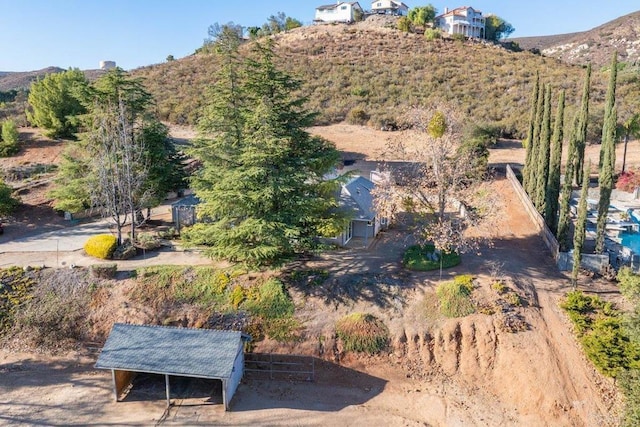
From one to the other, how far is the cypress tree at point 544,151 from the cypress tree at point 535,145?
115 centimetres

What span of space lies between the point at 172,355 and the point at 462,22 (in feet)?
280

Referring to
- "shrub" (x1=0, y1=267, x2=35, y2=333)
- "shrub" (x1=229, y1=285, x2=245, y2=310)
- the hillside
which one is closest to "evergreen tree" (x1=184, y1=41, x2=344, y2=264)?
"shrub" (x1=229, y1=285, x2=245, y2=310)

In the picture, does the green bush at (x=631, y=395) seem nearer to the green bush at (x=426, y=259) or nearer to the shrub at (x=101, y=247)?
the green bush at (x=426, y=259)

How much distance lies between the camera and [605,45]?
367 ft

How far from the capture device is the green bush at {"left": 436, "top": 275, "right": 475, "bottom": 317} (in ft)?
64.8

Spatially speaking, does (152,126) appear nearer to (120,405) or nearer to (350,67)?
(120,405)

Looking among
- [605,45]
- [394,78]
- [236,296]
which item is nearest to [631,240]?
[236,296]

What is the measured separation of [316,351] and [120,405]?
7810 mm

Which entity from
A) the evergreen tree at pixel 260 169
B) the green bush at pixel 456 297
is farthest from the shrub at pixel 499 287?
the evergreen tree at pixel 260 169

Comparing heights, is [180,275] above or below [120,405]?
above

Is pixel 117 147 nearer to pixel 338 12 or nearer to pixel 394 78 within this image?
pixel 394 78

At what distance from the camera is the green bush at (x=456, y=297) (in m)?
19.8

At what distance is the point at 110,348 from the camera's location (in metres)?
17.3

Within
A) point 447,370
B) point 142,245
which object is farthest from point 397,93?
point 447,370
